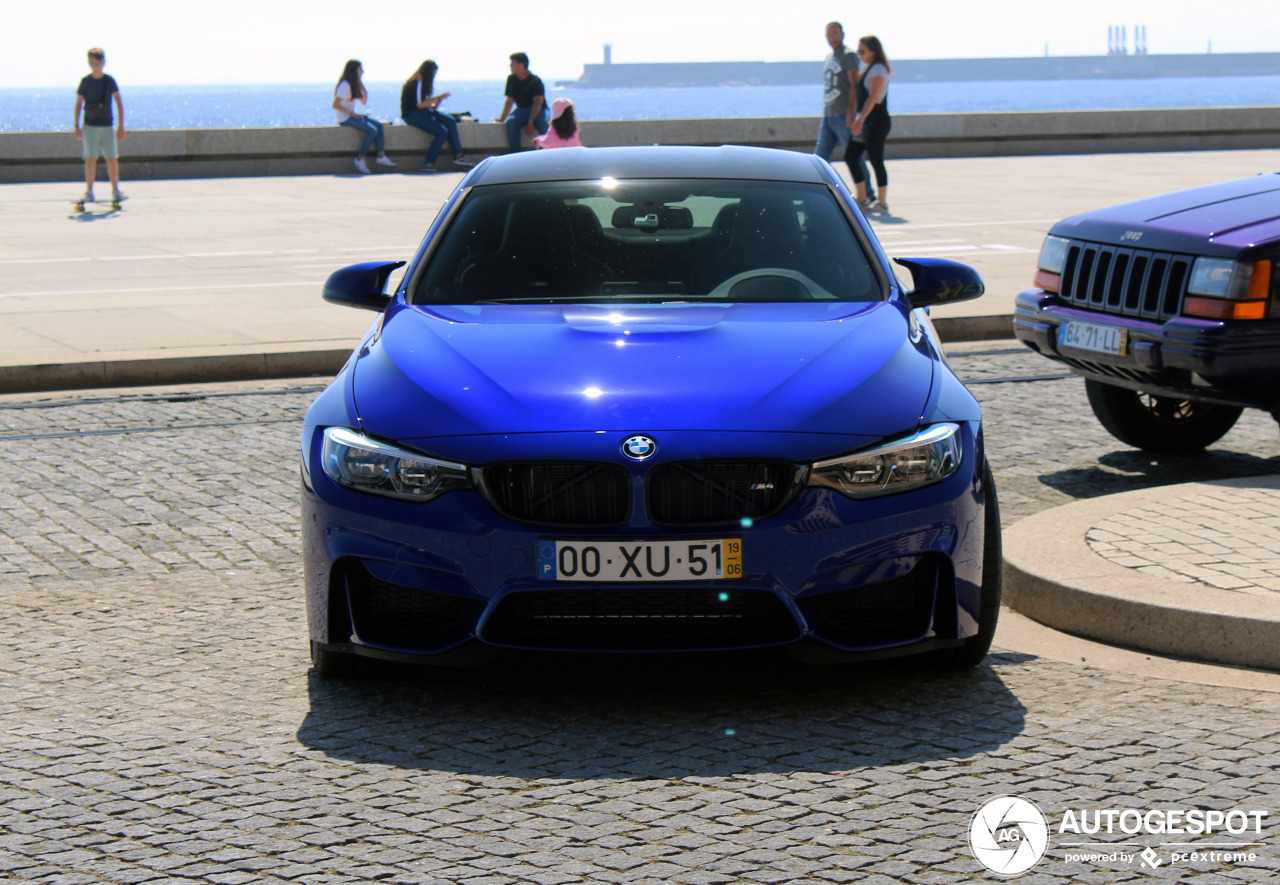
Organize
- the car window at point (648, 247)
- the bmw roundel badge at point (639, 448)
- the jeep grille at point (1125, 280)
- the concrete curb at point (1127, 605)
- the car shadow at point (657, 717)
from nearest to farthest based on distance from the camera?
1. the car shadow at point (657, 717)
2. the bmw roundel badge at point (639, 448)
3. the concrete curb at point (1127, 605)
4. the car window at point (648, 247)
5. the jeep grille at point (1125, 280)

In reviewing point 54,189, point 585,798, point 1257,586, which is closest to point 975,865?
point 585,798

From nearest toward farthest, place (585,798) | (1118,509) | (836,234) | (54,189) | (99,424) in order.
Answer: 1. (585,798)
2. (836,234)
3. (1118,509)
4. (99,424)
5. (54,189)

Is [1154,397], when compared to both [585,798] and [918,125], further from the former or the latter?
[918,125]

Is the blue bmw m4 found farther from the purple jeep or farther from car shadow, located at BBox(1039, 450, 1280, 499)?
car shadow, located at BBox(1039, 450, 1280, 499)

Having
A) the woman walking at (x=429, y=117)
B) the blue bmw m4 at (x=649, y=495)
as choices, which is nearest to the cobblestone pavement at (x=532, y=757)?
the blue bmw m4 at (x=649, y=495)

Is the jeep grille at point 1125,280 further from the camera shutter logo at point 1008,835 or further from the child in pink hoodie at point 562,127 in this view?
the child in pink hoodie at point 562,127

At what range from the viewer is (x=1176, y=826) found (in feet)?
11.8

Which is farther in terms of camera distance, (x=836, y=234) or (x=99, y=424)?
(x=99, y=424)

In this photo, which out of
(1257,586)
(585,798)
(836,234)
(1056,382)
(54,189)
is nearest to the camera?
(585,798)

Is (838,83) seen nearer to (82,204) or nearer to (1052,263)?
(82,204)

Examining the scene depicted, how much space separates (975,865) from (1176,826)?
0.51 meters

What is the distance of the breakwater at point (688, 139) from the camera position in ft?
82.6

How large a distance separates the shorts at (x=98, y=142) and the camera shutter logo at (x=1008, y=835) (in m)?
18.3

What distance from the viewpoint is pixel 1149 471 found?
7.59m
